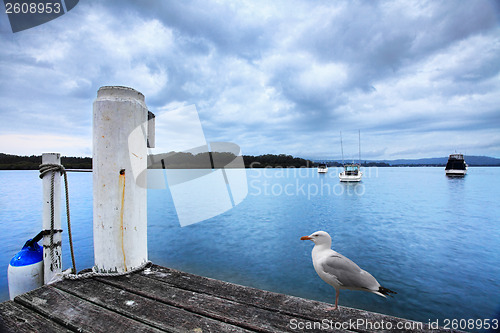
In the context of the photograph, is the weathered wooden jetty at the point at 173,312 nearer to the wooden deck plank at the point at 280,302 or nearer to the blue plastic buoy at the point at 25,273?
the wooden deck plank at the point at 280,302

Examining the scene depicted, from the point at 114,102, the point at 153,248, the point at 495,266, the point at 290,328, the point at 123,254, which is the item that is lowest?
the point at 495,266

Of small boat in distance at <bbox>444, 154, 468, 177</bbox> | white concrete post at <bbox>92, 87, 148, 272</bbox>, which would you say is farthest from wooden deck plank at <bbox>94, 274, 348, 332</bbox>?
small boat in distance at <bbox>444, 154, 468, 177</bbox>

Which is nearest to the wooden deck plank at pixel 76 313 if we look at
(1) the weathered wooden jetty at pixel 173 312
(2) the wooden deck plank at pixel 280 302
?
(1) the weathered wooden jetty at pixel 173 312

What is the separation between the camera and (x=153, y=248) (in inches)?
420

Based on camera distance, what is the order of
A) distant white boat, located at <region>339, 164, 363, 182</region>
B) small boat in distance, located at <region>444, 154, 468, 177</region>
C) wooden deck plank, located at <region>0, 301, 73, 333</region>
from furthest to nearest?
small boat in distance, located at <region>444, 154, 468, 177</region> → distant white boat, located at <region>339, 164, 363, 182</region> → wooden deck plank, located at <region>0, 301, 73, 333</region>

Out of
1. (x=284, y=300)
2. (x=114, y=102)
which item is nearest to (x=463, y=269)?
(x=284, y=300)

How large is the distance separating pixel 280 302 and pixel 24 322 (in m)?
2.13

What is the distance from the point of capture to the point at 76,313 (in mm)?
2088

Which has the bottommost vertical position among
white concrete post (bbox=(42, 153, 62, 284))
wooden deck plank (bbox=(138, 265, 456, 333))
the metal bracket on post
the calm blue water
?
the calm blue water

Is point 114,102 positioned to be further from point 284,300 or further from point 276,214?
point 276,214

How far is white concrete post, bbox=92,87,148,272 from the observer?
2768mm

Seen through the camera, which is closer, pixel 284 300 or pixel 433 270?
pixel 284 300

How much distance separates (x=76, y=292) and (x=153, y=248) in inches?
351

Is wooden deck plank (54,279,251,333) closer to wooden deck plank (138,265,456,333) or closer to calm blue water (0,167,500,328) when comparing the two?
wooden deck plank (138,265,456,333)
